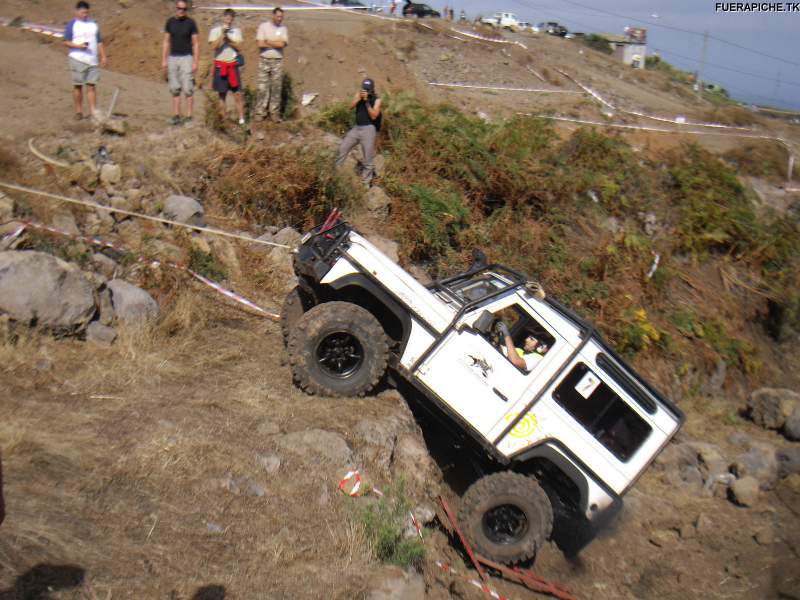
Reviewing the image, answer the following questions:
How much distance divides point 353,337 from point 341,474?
1.47m

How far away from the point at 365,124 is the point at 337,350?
5.56 metres

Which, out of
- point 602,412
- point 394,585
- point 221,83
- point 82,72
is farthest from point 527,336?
point 82,72

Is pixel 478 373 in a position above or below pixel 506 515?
above

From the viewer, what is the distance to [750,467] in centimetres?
1273

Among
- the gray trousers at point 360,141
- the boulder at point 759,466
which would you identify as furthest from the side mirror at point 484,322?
the boulder at point 759,466

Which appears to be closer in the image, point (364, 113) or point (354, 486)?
point (354, 486)

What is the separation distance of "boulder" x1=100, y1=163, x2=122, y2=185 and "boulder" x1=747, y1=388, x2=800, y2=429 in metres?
11.4

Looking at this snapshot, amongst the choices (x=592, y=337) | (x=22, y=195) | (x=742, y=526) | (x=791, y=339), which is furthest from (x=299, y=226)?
(x=791, y=339)

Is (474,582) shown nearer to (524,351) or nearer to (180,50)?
(524,351)

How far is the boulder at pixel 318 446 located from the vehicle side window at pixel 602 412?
2.12 metres

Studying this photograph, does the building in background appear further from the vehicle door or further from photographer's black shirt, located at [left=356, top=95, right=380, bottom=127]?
the vehicle door

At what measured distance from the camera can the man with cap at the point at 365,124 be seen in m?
12.3

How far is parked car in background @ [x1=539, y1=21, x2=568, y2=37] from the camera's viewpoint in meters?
49.2

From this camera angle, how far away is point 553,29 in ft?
164
